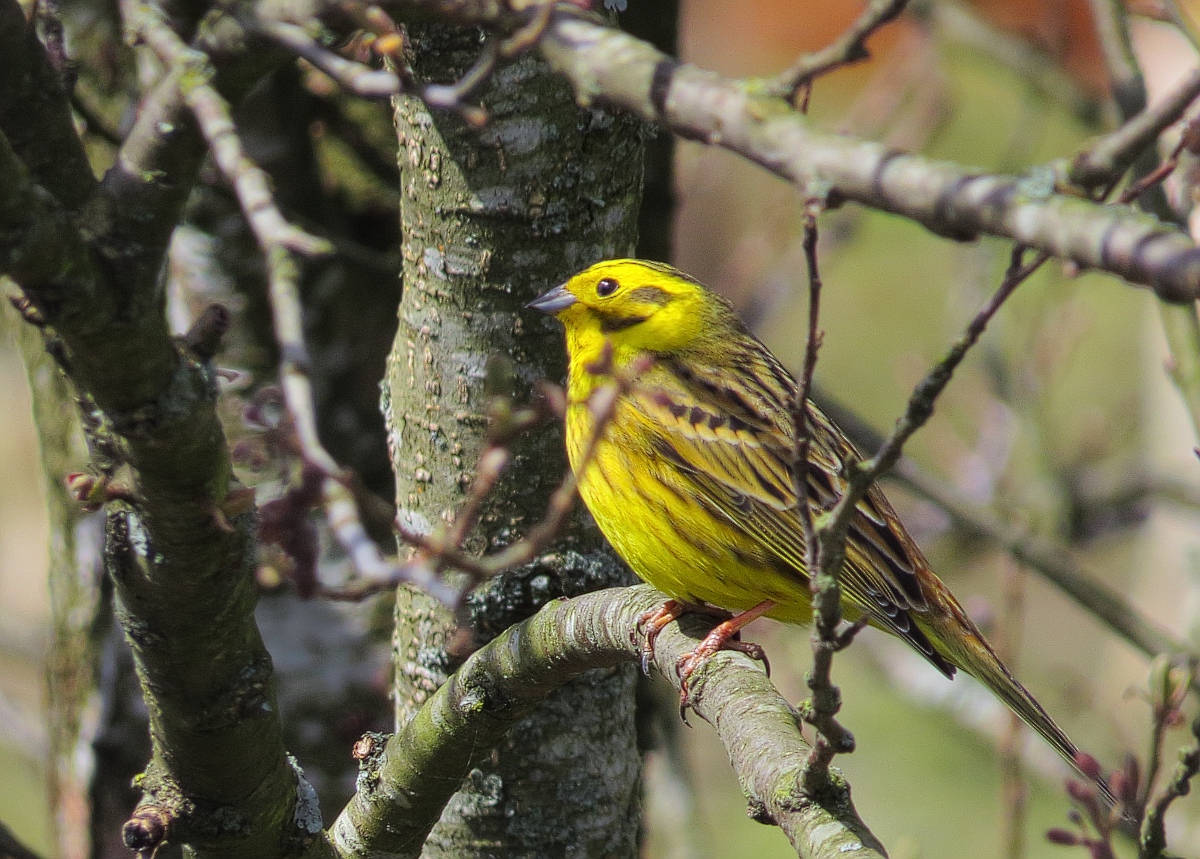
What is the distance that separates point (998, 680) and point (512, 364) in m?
1.50

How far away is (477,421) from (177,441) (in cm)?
106

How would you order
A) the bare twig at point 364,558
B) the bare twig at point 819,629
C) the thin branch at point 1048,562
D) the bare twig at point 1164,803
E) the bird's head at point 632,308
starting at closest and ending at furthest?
the bare twig at point 364,558 < the bare twig at point 819,629 < the bare twig at point 1164,803 < the bird's head at point 632,308 < the thin branch at point 1048,562

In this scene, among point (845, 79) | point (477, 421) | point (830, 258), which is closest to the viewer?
point (477, 421)

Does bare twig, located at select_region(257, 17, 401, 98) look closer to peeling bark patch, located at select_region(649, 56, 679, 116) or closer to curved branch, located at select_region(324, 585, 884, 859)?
peeling bark patch, located at select_region(649, 56, 679, 116)

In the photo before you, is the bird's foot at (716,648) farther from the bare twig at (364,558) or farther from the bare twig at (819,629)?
the bare twig at (364,558)

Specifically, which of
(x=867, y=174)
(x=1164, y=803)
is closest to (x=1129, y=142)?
(x=867, y=174)

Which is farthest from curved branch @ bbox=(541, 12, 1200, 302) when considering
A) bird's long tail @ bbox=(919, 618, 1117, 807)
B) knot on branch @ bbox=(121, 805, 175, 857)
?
bird's long tail @ bbox=(919, 618, 1117, 807)

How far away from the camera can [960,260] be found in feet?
22.4

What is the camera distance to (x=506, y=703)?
261cm

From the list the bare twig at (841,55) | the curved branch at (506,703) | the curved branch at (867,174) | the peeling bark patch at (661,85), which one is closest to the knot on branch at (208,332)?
the curved branch at (867,174)

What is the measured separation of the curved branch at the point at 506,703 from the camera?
2387 millimetres

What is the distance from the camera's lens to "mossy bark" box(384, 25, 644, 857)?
2719 mm

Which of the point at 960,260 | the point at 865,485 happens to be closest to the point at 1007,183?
the point at 865,485

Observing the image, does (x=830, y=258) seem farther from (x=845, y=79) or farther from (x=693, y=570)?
(x=845, y=79)
